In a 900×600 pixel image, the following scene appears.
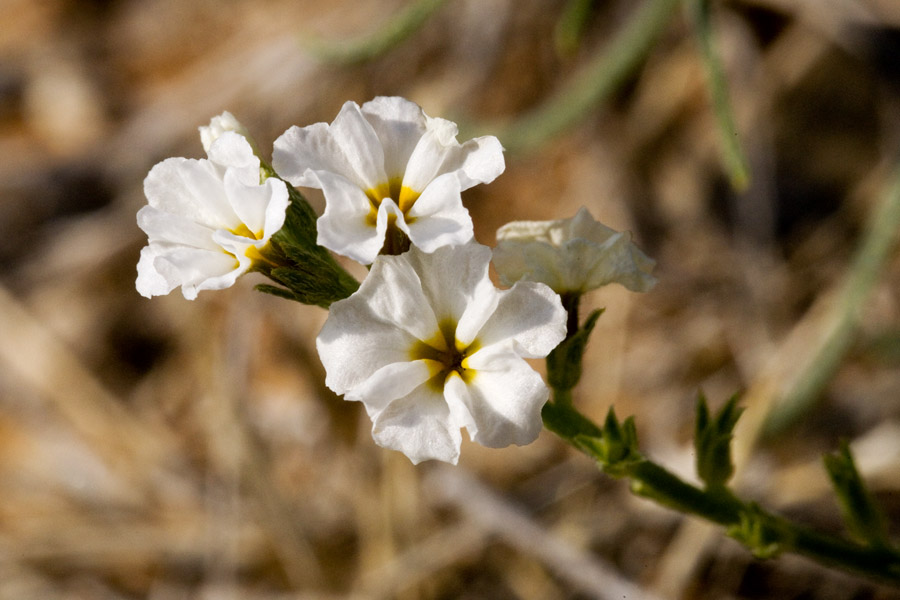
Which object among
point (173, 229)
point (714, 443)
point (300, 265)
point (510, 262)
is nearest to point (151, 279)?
point (173, 229)

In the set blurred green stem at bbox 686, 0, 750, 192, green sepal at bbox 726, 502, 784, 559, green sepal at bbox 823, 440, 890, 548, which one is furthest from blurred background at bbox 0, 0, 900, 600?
green sepal at bbox 726, 502, 784, 559

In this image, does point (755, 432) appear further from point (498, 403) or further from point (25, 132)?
point (25, 132)

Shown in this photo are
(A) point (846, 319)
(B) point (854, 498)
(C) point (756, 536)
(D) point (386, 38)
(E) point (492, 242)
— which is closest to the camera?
(C) point (756, 536)

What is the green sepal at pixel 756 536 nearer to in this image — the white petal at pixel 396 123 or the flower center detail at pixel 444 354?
the flower center detail at pixel 444 354

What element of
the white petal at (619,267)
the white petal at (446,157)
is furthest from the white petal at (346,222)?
the white petal at (619,267)

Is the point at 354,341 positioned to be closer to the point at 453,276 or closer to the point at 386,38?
the point at 453,276

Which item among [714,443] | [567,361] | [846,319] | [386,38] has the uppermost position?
[386,38]
